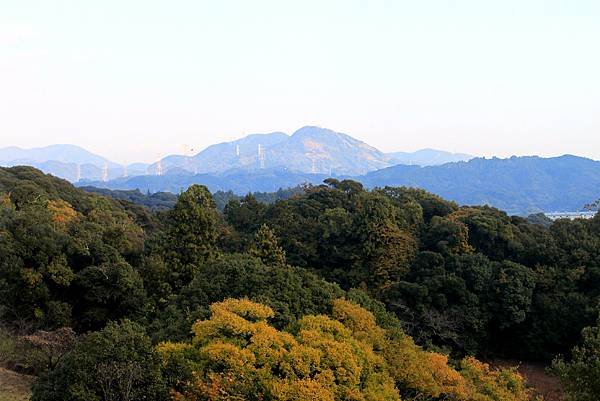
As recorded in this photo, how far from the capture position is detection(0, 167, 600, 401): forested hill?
1034cm

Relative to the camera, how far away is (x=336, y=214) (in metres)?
26.7

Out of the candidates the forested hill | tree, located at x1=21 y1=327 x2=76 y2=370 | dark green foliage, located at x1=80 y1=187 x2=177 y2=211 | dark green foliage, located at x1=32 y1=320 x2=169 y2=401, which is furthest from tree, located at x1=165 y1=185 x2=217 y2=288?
dark green foliage, located at x1=80 y1=187 x2=177 y2=211

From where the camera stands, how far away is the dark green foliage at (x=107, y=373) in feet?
30.8

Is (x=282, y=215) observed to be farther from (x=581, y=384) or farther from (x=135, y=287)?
(x=581, y=384)

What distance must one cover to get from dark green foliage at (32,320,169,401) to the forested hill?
0.10 ft

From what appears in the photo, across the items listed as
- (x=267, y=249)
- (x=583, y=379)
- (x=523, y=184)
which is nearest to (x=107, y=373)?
(x=583, y=379)

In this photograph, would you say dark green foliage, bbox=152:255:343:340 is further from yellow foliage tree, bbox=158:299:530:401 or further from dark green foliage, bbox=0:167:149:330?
dark green foliage, bbox=0:167:149:330

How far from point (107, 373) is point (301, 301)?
576 centimetres

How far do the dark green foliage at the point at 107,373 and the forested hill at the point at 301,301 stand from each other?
32mm

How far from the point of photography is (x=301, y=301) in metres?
13.9

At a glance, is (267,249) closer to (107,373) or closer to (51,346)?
(51,346)

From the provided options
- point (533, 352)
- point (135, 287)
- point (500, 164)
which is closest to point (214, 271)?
point (135, 287)

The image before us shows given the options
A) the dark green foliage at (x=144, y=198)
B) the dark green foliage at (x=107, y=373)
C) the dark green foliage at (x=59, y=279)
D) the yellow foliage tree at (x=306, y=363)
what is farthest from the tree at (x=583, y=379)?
the dark green foliage at (x=144, y=198)

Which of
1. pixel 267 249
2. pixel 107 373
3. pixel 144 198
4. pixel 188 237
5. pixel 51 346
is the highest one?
pixel 188 237
